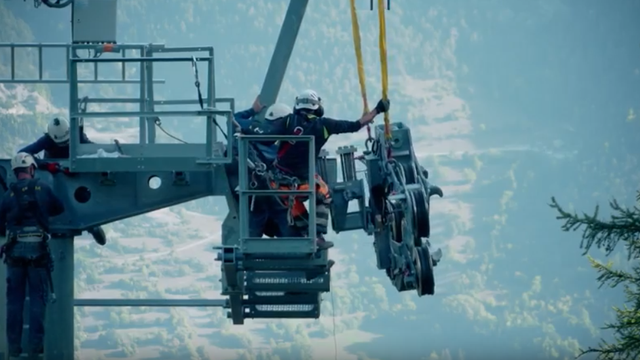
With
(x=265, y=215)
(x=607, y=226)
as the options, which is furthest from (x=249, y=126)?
(x=607, y=226)

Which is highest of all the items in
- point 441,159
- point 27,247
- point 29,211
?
point 441,159

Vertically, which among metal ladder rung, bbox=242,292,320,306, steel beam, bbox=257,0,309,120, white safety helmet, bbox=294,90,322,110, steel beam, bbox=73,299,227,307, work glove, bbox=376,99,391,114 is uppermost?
steel beam, bbox=257,0,309,120

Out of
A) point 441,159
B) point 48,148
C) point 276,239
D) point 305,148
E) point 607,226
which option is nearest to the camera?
point 276,239

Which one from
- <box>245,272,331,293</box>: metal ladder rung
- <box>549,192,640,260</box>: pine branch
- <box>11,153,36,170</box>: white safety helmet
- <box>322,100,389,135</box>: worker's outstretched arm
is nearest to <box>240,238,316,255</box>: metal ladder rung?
<box>245,272,331,293</box>: metal ladder rung

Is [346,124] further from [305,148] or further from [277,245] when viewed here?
[277,245]

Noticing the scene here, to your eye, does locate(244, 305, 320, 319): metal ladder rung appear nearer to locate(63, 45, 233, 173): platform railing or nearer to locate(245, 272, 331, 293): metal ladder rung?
locate(245, 272, 331, 293): metal ladder rung

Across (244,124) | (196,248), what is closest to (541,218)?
(196,248)
